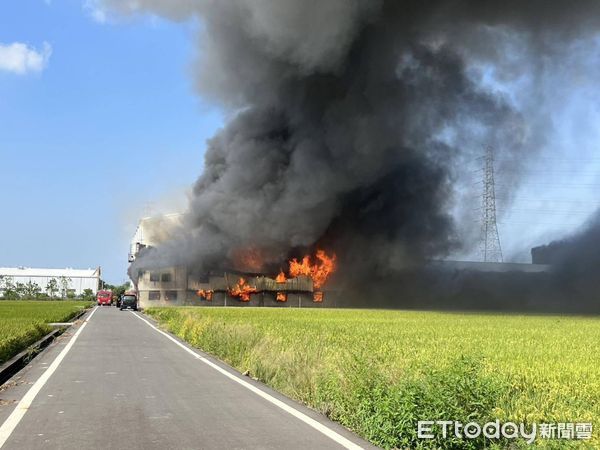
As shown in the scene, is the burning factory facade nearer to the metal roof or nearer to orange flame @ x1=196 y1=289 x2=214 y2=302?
orange flame @ x1=196 y1=289 x2=214 y2=302

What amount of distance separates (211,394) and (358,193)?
50426mm

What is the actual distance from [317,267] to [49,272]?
116 m

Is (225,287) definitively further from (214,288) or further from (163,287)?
(163,287)

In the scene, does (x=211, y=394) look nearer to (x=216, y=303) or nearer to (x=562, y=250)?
(x=216, y=303)

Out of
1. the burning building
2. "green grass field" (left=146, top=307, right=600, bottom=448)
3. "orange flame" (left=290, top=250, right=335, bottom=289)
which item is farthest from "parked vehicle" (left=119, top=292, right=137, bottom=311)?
"green grass field" (left=146, top=307, right=600, bottom=448)

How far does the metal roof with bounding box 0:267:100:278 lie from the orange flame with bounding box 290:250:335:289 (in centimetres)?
10304

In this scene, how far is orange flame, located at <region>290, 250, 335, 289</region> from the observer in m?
61.0

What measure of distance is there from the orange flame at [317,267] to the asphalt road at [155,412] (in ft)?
162

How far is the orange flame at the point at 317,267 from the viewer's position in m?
61.0

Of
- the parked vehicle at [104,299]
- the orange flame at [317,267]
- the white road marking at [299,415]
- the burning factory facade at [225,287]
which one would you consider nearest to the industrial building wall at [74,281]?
the parked vehicle at [104,299]

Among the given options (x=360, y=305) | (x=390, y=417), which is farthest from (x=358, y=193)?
(x=390, y=417)

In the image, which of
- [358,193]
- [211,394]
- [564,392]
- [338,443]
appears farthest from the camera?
[358,193]

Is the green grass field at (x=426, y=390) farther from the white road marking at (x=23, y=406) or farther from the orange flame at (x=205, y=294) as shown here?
the orange flame at (x=205, y=294)

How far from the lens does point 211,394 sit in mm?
8039
